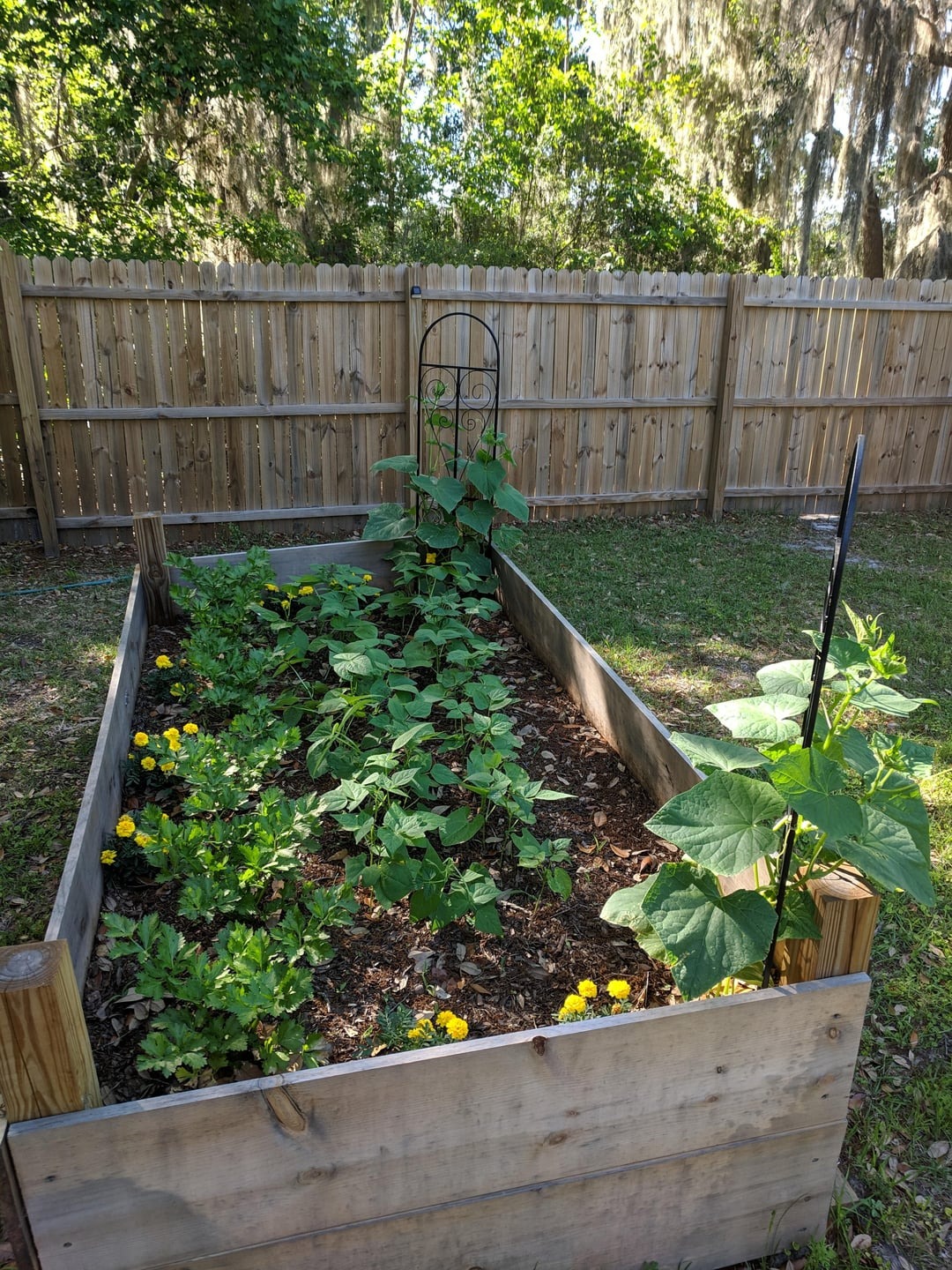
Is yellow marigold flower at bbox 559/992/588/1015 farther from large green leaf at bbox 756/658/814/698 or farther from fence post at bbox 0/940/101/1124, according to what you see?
fence post at bbox 0/940/101/1124

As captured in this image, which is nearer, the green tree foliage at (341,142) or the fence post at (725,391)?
the fence post at (725,391)

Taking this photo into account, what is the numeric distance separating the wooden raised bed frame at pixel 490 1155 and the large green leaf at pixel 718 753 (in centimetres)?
41

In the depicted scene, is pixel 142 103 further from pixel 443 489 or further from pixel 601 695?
pixel 601 695

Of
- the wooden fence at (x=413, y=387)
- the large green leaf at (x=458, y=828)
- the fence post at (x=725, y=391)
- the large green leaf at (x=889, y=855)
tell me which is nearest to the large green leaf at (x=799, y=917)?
the large green leaf at (x=889, y=855)

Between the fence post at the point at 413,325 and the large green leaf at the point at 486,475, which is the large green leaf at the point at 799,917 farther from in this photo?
the fence post at the point at 413,325

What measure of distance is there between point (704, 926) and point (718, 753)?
0.38m

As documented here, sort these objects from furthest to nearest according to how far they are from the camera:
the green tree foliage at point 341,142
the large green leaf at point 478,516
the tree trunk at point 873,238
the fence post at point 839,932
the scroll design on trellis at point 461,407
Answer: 1. the tree trunk at point 873,238
2. the green tree foliage at point 341,142
3. the scroll design on trellis at point 461,407
4. the large green leaf at point 478,516
5. the fence post at point 839,932

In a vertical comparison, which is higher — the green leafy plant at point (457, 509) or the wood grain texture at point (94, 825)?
the green leafy plant at point (457, 509)

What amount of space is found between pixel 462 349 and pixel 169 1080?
5.73m

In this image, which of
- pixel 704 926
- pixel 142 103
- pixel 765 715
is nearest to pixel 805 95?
pixel 142 103

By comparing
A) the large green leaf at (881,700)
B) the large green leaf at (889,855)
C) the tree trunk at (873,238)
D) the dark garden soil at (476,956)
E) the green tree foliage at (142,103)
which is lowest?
the dark garden soil at (476,956)

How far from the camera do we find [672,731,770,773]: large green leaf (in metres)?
1.70

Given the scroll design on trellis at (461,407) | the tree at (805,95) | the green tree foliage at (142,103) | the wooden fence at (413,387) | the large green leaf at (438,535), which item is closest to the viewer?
the large green leaf at (438,535)

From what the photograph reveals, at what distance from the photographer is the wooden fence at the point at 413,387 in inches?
Answer: 230
